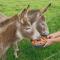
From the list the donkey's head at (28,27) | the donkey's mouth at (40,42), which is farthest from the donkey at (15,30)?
the donkey's mouth at (40,42)

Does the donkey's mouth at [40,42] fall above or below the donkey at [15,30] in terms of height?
below

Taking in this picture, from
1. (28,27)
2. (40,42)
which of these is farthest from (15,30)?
(40,42)

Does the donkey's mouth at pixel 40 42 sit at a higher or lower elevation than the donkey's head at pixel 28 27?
lower

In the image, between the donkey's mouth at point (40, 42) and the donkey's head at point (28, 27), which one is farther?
the donkey's mouth at point (40, 42)

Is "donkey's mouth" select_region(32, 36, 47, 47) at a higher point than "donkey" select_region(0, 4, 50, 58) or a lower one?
lower

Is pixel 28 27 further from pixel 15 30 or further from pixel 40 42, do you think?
pixel 40 42

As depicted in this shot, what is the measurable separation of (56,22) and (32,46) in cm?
189

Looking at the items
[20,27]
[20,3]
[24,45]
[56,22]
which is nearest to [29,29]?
[20,27]

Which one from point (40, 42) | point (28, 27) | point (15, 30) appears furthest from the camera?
point (40, 42)

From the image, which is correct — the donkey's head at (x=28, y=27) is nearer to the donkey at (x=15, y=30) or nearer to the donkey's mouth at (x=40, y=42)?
the donkey at (x=15, y=30)

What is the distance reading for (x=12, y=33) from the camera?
5.77 m

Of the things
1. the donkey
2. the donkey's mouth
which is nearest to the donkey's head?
the donkey

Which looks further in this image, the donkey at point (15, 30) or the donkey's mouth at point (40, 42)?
the donkey's mouth at point (40, 42)

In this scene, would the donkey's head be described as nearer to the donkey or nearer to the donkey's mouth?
the donkey
